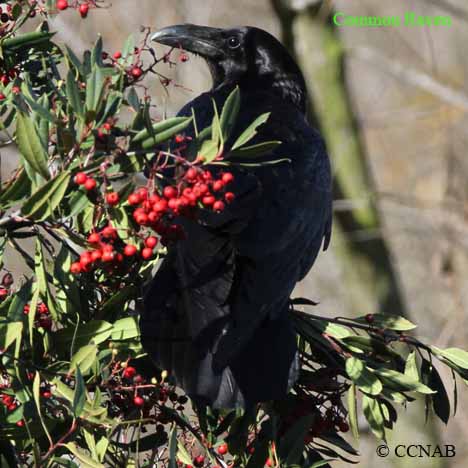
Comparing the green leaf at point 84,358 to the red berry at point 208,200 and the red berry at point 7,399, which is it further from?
the red berry at point 208,200

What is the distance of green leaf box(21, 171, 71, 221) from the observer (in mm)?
1523

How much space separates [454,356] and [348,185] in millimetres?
5766

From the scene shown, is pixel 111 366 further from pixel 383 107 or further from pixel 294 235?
pixel 383 107

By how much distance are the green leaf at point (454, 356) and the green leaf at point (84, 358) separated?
3.60 ft

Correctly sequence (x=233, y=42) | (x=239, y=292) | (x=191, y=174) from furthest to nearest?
(x=233, y=42)
(x=239, y=292)
(x=191, y=174)

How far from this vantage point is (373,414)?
87.7 inches

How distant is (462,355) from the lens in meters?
2.43

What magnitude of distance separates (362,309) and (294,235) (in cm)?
562

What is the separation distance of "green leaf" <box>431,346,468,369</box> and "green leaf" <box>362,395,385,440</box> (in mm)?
270

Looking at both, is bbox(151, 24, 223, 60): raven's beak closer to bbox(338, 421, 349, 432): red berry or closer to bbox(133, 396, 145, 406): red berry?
bbox(338, 421, 349, 432): red berry

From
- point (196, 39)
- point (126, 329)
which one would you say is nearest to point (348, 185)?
point (196, 39)

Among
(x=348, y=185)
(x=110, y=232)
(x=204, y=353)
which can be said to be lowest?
(x=348, y=185)

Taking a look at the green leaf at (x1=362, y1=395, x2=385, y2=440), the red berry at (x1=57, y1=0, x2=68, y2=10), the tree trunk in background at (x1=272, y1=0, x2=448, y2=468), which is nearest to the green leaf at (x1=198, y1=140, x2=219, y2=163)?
the red berry at (x1=57, y1=0, x2=68, y2=10)

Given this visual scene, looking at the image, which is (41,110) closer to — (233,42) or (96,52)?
A: (96,52)
